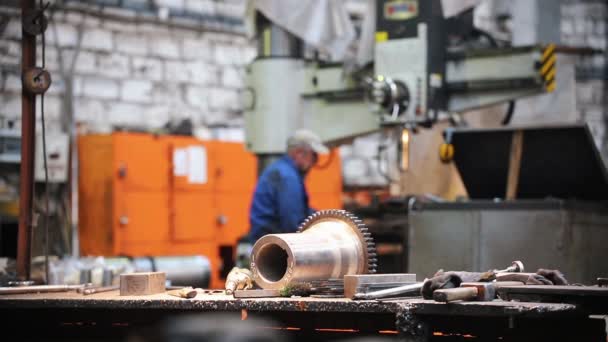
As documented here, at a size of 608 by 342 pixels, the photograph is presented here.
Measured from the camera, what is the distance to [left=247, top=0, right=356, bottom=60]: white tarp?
6.75m

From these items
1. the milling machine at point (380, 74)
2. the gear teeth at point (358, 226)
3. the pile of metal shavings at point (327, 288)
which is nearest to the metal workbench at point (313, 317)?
the pile of metal shavings at point (327, 288)

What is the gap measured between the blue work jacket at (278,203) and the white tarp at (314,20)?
116 centimetres

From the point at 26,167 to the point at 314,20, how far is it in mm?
3508

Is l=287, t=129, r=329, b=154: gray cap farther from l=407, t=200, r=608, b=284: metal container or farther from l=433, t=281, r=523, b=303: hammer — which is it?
l=433, t=281, r=523, b=303: hammer

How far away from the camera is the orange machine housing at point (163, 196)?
8336mm

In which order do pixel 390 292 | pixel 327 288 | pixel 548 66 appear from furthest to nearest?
pixel 548 66 < pixel 327 288 < pixel 390 292

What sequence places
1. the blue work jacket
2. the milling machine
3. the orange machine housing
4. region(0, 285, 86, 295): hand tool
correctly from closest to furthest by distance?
region(0, 285, 86, 295): hand tool < the blue work jacket < the milling machine < the orange machine housing

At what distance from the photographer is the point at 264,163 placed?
7.04 m

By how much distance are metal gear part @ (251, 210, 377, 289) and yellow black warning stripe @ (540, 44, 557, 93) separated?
3.50 metres

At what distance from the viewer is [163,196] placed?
862 cm

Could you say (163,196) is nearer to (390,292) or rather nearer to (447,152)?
(447,152)

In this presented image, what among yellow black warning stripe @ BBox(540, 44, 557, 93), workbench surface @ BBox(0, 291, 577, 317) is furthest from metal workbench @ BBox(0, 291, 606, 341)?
yellow black warning stripe @ BBox(540, 44, 557, 93)

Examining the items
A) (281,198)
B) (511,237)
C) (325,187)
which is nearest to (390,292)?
(511,237)

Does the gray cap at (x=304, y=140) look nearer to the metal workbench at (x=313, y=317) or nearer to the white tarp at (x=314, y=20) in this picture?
the white tarp at (x=314, y=20)
